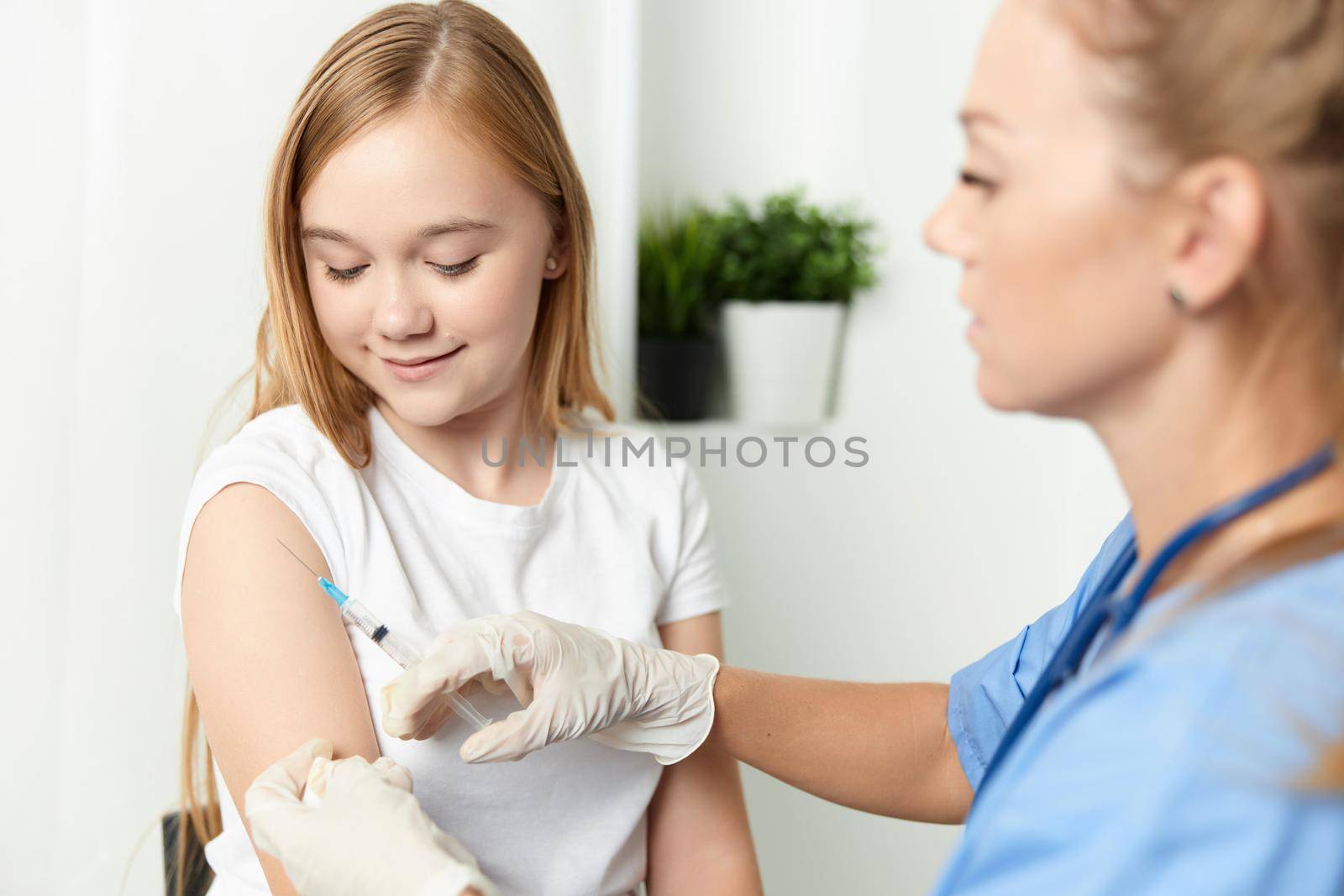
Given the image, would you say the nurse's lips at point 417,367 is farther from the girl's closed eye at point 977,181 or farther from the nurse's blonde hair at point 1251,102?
the nurse's blonde hair at point 1251,102

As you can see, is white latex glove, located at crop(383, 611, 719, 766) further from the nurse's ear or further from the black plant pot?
the black plant pot

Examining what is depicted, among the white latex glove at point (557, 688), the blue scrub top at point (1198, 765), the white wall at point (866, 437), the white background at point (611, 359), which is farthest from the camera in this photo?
the white wall at point (866, 437)

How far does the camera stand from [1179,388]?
26.7 inches

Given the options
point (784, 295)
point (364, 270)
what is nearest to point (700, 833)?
point (364, 270)

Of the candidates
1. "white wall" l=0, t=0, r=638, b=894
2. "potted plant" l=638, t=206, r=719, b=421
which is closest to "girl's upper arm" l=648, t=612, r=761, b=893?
"white wall" l=0, t=0, r=638, b=894

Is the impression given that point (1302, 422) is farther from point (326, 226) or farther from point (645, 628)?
point (326, 226)

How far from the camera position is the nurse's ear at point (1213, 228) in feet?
2.03

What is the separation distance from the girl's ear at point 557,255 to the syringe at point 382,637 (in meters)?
0.41

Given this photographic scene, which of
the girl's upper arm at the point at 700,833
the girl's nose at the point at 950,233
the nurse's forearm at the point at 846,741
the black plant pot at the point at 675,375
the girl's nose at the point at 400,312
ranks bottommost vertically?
the girl's upper arm at the point at 700,833

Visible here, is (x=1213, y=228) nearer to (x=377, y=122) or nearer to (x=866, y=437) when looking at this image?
(x=377, y=122)

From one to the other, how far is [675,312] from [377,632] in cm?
102

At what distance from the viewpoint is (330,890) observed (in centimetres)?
83

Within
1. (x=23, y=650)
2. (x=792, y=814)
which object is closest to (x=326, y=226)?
(x=23, y=650)

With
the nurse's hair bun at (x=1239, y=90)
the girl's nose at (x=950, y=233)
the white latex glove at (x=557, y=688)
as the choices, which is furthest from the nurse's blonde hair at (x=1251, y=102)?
the white latex glove at (x=557, y=688)
